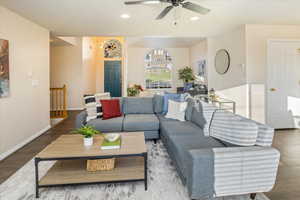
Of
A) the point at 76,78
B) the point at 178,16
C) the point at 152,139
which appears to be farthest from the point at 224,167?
the point at 76,78

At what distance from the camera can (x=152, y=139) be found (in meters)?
3.60

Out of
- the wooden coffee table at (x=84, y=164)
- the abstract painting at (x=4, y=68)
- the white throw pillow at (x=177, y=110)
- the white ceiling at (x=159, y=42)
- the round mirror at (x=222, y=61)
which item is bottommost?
the wooden coffee table at (x=84, y=164)

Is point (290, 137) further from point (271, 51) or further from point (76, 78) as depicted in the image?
point (76, 78)

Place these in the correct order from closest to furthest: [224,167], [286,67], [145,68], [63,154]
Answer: [224,167]
[63,154]
[286,67]
[145,68]

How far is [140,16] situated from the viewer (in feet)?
12.0

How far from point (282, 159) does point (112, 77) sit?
7.99 meters

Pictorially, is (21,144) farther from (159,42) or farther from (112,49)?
(112,49)

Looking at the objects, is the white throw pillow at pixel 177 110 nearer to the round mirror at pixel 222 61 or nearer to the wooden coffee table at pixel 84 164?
the wooden coffee table at pixel 84 164

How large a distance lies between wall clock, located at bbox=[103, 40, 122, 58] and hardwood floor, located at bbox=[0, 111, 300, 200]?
5.63m

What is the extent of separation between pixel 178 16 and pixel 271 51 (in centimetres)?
245

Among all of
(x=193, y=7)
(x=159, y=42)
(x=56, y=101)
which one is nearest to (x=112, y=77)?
(x=159, y=42)

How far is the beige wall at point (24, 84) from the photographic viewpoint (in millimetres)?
3178

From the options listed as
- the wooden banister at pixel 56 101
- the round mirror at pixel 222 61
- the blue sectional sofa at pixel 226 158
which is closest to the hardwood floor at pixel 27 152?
the wooden banister at pixel 56 101

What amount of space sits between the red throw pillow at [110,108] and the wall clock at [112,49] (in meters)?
6.08
